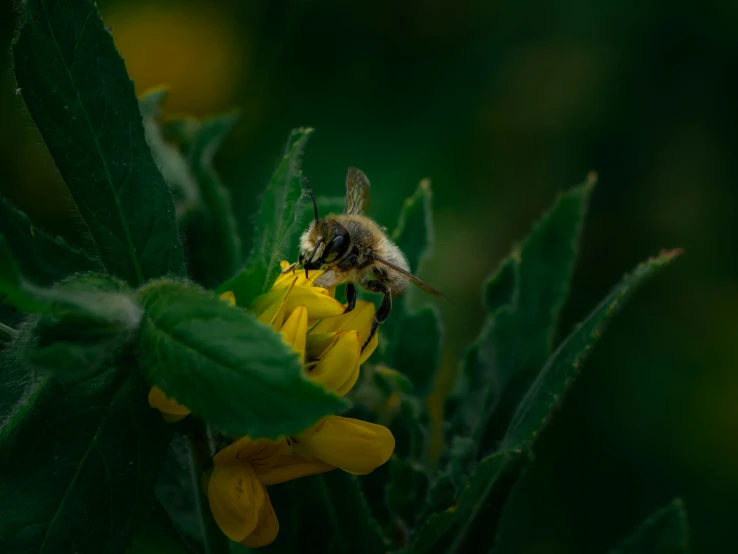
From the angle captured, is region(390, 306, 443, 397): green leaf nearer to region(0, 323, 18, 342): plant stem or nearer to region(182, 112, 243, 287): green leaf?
region(182, 112, 243, 287): green leaf

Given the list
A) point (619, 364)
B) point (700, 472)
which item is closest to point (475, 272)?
point (619, 364)

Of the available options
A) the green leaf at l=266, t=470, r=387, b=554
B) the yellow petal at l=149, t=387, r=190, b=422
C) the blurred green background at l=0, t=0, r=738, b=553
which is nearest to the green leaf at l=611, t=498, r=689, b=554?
the green leaf at l=266, t=470, r=387, b=554

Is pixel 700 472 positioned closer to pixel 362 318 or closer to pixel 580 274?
pixel 580 274

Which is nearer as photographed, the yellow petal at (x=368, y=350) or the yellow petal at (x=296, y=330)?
the yellow petal at (x=296, y=330)

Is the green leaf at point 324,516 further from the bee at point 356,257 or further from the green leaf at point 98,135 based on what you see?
the green leaf at point 98,135

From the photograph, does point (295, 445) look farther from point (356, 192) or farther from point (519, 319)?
point (356, 192)

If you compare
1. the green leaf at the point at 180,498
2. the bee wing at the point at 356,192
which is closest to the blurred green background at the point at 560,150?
the bee wing at the point at 356,192

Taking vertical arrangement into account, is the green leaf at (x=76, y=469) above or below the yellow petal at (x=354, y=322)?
below
